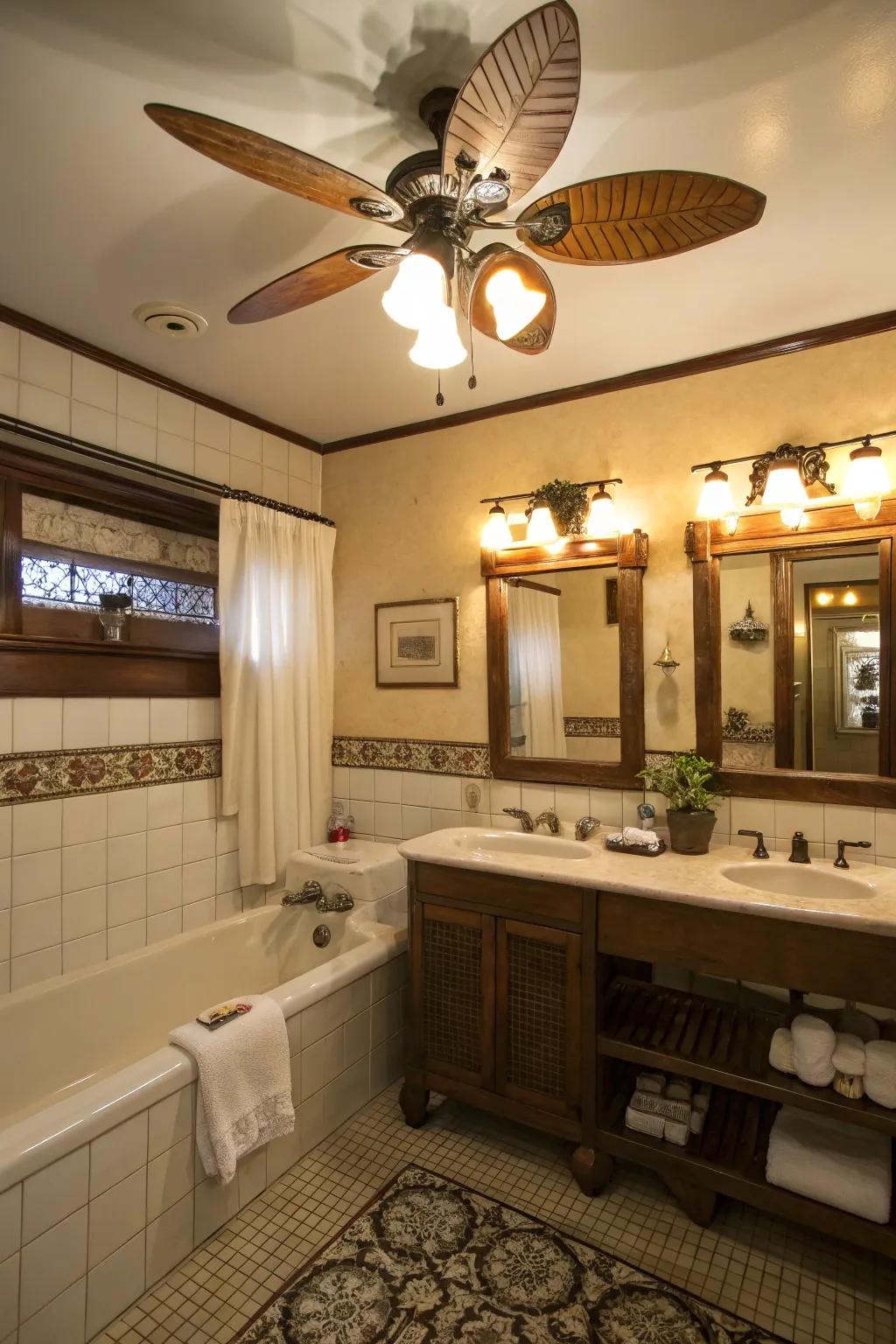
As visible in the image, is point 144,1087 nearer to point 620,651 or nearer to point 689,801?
point 689,801

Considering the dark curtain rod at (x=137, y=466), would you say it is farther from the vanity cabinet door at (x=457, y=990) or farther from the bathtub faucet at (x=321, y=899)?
the vanity cabinet door at (x=457, y=990)

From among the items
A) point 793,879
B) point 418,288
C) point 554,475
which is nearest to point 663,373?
point 554,475

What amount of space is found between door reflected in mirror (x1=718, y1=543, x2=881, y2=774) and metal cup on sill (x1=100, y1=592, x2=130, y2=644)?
206 centimetres

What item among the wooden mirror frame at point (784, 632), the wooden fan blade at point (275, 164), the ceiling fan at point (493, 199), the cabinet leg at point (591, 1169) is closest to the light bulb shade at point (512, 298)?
the ceiling fan at point (493, 199)

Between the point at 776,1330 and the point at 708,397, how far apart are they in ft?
8.30

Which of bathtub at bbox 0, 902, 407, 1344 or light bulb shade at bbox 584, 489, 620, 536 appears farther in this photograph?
light bulb shade at bbox 584, 489, 620, 536

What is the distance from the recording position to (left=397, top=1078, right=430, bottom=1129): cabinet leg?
2182 millimetres

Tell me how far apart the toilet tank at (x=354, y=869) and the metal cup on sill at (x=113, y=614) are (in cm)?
112

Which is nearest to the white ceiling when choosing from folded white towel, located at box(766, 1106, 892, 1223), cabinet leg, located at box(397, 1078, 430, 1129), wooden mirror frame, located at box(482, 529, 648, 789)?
wooden mirror frame, located at box(482, 529, 648, 789)

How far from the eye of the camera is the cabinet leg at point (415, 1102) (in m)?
2.18

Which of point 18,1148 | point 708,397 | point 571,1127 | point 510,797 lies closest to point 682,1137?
point 571,1127

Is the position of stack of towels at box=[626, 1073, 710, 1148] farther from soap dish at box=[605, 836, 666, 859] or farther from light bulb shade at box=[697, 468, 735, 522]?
light bulb shade at box=[697, 468, 735, 522]

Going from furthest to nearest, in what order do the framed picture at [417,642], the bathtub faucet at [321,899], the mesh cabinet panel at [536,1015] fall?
the framed picture at [417,642]
the bathtub faucet at [321,899]
the mesh cabinet panel at [536,1015]

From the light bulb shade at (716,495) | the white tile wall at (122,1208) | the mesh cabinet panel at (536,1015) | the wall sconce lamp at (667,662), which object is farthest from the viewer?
the wall sconce lamp at (667,662)
